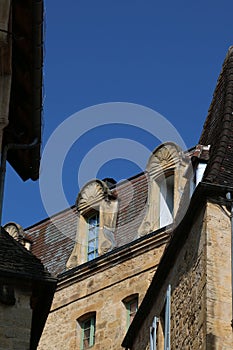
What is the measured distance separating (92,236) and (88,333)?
2651 millimetres

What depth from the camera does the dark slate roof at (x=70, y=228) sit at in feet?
99.6

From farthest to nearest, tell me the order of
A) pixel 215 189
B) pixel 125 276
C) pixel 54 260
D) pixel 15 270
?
pixel 54 260 → pixel 125 276 → pixel 215 189 → pixel 15 270

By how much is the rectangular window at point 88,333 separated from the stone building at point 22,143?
10.3 meters

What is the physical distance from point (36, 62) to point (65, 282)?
14.1 meters

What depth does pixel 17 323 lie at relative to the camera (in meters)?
17.6

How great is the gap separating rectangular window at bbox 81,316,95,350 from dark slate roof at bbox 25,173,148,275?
1784mm

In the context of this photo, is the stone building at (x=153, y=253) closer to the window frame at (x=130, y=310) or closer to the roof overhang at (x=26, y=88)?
the window frame at (x=130, y=310)

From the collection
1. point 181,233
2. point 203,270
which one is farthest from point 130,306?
point 203,270

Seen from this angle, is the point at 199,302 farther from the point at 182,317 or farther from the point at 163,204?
the point at 163,204

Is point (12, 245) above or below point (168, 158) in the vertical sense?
below

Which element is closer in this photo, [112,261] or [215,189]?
[215,189]

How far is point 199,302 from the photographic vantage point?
18.7m

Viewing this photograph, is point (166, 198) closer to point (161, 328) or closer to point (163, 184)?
point (163, 184)

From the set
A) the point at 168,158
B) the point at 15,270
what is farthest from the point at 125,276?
the point at 15,270
